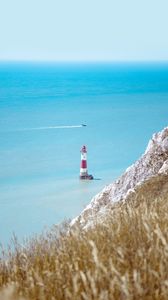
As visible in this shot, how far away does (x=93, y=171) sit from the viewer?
45.2m

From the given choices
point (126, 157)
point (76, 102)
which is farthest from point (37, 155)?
point (76, 102)

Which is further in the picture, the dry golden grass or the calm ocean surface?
the calm ocean surface

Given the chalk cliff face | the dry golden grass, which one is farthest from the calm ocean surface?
the dry golden grass

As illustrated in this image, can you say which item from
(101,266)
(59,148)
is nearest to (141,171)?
(101,266)

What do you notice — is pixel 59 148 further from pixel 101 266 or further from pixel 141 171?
pixel 101 266

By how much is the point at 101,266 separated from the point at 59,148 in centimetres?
5600

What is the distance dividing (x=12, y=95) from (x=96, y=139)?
6458 centimetres

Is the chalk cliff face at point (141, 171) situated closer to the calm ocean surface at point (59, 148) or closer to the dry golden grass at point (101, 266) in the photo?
the calm ocean surface at point (59, 148)

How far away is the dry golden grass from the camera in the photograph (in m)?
4.75

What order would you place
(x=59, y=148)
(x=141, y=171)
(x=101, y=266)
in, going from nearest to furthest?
(x=101, y=266) < (x=141, y=171) < (x=59, y=148)

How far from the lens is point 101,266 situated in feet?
15.9

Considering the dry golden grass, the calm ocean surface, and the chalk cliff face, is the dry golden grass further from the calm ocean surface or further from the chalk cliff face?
the calm ocean surface

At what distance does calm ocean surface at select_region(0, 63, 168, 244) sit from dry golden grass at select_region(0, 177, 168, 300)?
1914cm

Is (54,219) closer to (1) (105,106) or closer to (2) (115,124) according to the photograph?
(2) (115,124)
